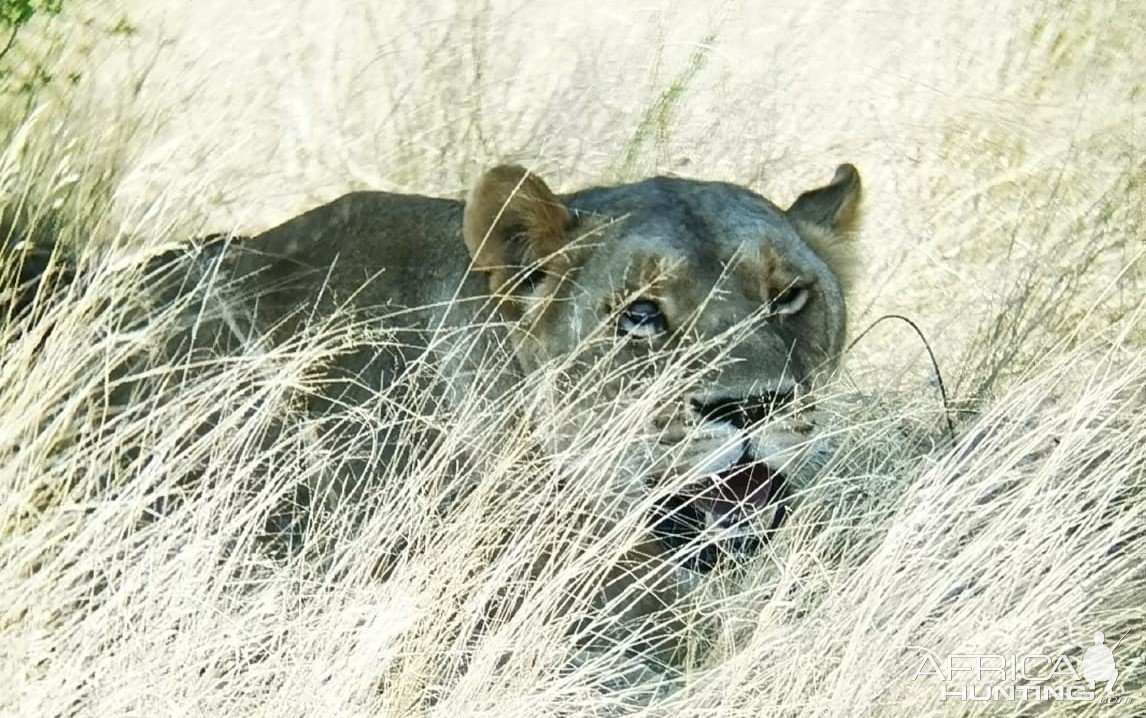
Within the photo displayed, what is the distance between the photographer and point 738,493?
5.25 meters

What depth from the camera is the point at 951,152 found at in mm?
8328

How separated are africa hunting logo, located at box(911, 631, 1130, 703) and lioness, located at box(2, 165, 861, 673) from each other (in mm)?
668

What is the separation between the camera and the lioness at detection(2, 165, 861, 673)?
508 centimetres

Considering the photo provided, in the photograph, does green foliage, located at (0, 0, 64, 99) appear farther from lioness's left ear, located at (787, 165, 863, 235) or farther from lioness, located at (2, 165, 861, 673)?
lioness's left ear, located at (787, 165, 863, 235)

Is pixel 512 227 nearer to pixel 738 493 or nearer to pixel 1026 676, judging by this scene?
pixel 738 493

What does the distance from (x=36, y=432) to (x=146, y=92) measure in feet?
8.63

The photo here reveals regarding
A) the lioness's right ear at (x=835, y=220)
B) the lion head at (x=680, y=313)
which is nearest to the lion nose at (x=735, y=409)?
the lion head at (x=680, y=313)

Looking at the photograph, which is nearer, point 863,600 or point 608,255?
→ point 863,600

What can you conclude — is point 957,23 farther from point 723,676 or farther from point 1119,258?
point 723,676

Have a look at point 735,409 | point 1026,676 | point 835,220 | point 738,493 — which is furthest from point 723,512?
point 835,220

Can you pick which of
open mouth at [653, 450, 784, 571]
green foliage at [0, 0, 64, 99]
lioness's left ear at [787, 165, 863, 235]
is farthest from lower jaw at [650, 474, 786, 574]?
green foliage at [0, 0, 64, 99]

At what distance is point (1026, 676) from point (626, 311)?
4.62ft

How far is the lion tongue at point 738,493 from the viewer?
514 centimetres

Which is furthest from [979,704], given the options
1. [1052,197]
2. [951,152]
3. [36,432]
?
[951,152]
